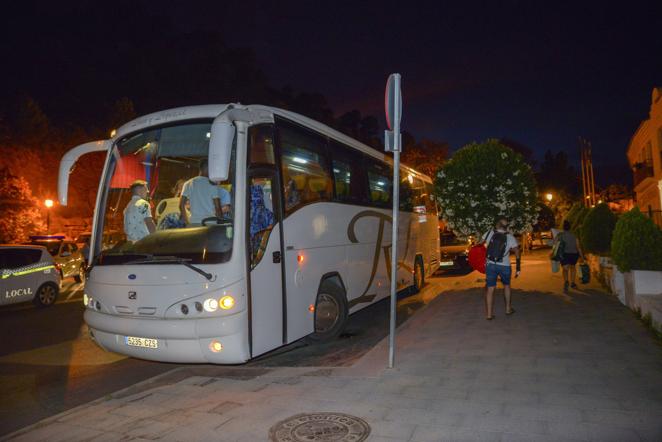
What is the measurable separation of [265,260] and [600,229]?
12.3 m

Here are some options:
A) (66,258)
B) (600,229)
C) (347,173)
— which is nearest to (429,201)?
(600,229)

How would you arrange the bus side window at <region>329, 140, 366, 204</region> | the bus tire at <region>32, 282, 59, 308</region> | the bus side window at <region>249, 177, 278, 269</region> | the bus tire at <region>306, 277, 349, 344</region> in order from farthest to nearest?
the bus tire at <region>32, 282, 59, 308</region> < the bus side window at <region>329, 140, 366, 204</region> < the bus tire at <region>306, 277, 349, 344</region> < the bus side window at <region>249, 177, 278, 269</region>

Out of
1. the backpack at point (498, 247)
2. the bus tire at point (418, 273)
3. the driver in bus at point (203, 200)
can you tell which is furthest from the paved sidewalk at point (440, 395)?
the bus tire at point (418, 273)

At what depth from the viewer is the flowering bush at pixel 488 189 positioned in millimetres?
12047

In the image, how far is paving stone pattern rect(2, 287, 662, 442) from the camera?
4238mm

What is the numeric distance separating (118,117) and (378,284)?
3916 centimetres

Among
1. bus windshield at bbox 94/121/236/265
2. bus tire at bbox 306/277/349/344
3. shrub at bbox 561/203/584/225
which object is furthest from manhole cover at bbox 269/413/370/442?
shrub at bbox 561/203/584/225

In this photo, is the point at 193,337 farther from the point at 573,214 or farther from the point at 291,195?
the point at 573,214

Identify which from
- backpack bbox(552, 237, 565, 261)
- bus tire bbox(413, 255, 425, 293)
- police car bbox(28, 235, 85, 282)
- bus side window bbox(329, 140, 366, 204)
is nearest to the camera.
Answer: bus side window bbox(329, 140, 366, 204)

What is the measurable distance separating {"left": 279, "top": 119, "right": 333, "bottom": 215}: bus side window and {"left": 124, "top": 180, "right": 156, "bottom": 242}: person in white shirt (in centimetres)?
180

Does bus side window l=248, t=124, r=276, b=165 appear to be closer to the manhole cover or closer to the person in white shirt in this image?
the person in white shirt

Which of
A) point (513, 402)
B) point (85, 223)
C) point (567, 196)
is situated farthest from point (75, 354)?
point (567, 196)

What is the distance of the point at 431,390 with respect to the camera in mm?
5199

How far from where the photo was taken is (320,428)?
4.40 metres
